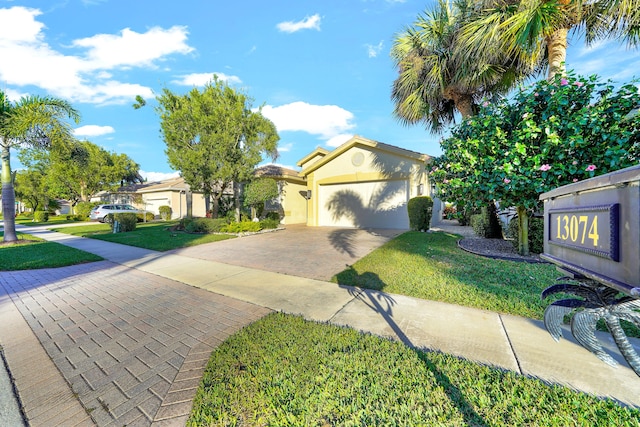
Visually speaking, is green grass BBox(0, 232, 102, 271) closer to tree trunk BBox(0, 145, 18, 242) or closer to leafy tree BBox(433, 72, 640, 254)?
tree trunk BBox(0, 145, 18, 242)

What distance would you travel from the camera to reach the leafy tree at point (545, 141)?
188 inches

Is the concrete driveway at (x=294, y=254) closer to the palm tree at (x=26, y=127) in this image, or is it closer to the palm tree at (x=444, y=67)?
the palm tree at (x=444, y=67)

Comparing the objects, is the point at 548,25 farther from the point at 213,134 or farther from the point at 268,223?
the point at 268,223

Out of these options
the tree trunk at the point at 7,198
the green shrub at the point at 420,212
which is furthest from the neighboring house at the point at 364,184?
the tree trunk at the point at 7,198

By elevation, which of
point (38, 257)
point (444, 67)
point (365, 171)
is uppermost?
point (444, 67)

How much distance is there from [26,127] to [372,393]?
545 inches

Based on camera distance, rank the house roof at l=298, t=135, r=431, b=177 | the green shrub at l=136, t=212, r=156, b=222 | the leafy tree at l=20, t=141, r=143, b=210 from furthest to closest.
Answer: the leafy tree at l=20, t=141, r=143, b=210 → the green shrub at l=136, t=212, r=156, b=222 → the house roof at l=298, t=135, r=431, b=177

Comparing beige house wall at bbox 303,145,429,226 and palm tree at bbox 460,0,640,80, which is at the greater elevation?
palm tree at bbox 460,0,640,80

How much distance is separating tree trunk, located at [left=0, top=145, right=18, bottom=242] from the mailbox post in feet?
50.4

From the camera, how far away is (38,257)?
24.1ft

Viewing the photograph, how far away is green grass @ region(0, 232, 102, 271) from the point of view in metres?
6.48

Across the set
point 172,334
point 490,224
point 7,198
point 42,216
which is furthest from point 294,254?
point 42,216

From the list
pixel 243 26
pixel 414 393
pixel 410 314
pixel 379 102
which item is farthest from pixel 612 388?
pixel 243 26

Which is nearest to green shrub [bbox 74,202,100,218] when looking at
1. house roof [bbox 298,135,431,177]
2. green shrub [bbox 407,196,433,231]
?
house roof [bbox 298,135,431,177]
